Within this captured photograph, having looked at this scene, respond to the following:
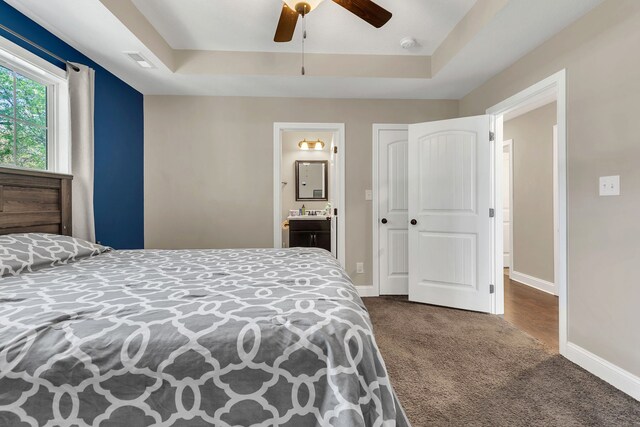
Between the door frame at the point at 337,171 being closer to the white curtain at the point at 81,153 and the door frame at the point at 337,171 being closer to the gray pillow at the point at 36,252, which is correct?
the white curtain at the point at 81,153

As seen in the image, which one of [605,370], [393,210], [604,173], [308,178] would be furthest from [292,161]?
[605,370]

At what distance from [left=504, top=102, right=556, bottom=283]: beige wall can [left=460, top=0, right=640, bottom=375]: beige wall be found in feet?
6.26

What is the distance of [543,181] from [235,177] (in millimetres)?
3824

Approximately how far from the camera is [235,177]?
3.36 m

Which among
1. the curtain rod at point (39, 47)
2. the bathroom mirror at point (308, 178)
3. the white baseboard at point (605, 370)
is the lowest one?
the white baseboard at point (605, 370)

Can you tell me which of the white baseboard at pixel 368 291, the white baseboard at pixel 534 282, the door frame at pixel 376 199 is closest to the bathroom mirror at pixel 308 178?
the door frame at pixel 376 199

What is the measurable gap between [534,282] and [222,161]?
421 centimetres

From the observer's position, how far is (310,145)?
526cm

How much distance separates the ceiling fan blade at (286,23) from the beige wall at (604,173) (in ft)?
6.20

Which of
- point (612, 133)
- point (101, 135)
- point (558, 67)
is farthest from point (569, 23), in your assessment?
Result: point (101, 135)

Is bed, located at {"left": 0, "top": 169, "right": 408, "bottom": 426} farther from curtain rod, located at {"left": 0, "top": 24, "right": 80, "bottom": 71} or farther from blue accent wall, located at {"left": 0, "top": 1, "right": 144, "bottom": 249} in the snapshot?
blue accent wall, located at {"left": 0, "top": 1, "right": 144, "bottom": 249}

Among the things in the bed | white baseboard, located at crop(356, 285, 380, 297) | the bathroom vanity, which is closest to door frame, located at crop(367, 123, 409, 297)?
white baseboard, located at crop(356, 285, 380, 297)

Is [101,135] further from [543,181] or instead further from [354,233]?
[543,181]

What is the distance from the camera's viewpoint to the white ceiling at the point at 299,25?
2145mm
